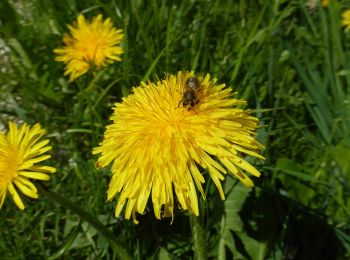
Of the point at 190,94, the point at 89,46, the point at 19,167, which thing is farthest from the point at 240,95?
the point at 19,167

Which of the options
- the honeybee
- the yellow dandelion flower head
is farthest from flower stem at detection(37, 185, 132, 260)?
the honeybee

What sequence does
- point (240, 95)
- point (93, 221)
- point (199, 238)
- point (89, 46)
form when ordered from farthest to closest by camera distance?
1. point (89, 46)
2. point (240, 95)
3. point (93, 221)
4. point (199, 238)

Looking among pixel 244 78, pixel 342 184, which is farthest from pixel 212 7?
pixel 342 184

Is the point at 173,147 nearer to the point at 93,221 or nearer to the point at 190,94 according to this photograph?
the point at 190,94

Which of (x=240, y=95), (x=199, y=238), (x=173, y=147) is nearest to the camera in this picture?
(x=173, y=147)

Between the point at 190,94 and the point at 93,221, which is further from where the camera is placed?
the point at 93,221

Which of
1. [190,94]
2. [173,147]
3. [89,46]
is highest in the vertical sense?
[89,46]

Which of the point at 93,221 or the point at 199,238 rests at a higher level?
the point at 93,221

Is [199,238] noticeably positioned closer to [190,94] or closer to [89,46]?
[190,94]
